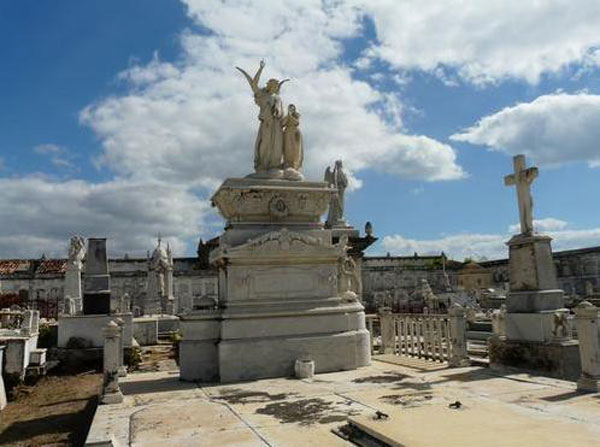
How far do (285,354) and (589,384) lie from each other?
194 inches

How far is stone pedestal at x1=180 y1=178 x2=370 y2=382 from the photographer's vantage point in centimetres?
954

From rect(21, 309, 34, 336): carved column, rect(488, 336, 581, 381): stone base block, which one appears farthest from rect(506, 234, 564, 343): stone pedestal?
rect(21, 309, 34, 336): carved column

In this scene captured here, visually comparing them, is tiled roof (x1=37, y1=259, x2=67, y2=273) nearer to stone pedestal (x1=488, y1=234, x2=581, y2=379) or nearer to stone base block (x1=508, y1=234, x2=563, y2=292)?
stone pedestal (x1=488, y1=234, x2=581, y2=379)

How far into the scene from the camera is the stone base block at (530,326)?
29.0ft

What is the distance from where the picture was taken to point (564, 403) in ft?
20.6

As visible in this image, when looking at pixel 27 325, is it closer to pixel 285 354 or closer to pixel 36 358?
pixel 36 358

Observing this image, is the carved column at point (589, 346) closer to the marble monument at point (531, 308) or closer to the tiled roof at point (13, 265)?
the marble monument at point (531, 308)

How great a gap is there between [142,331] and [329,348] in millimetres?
13199

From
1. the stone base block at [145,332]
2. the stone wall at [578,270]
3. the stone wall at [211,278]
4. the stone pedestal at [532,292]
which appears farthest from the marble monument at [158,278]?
the stone wall at [578,270]

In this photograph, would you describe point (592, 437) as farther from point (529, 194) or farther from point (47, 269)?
point (47, 269)

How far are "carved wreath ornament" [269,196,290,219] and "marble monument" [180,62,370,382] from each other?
20mm

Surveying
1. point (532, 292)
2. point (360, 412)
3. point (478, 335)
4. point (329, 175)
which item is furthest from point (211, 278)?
point (360, 412)

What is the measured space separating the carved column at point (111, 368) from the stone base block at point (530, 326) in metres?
6.70

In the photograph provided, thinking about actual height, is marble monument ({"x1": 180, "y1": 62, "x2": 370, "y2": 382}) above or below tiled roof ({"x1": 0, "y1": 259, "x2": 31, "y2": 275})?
below
